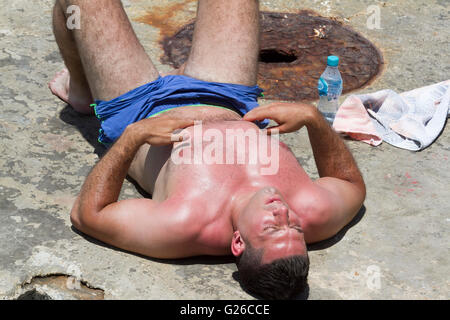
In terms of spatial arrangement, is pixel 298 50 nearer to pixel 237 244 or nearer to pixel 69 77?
pixel 69 77

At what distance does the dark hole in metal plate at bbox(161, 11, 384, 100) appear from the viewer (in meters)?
4.31

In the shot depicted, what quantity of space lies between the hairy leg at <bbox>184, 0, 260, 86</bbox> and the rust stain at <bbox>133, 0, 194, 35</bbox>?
1281mm

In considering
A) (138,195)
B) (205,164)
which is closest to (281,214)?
(205,164)

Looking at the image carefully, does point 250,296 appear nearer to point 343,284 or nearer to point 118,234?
point 343,284

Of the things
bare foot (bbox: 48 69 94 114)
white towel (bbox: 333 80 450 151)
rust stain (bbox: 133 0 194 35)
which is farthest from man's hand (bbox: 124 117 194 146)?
rust stain (bbox: 133 0 194 35)

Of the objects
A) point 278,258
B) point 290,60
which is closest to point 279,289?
Answer: point 278,258

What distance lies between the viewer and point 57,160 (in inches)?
141

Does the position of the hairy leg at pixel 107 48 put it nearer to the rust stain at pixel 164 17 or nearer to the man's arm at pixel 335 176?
the man's arm at pixel 335 176

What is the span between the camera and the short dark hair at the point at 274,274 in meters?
2.65

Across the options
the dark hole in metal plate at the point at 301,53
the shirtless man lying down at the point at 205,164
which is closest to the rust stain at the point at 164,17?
the dark hole in metal plate at the point at 301,53

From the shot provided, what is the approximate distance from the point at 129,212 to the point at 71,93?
1.34m

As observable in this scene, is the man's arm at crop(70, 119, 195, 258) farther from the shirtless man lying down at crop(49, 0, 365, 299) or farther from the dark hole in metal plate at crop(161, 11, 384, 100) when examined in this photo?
the dark hole in metal plate at crop(161, 11, 384, 100)

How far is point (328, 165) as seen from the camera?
3.27 metres

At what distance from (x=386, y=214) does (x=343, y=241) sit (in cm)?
32
